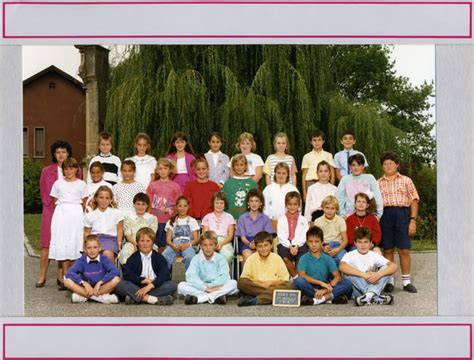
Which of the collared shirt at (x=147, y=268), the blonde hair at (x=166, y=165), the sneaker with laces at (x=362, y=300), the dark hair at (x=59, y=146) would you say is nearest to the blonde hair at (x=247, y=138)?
the blonde hair at (x=166, y=165)

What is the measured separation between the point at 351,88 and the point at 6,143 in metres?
2.35

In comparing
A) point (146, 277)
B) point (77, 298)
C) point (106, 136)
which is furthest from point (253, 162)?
point (77, 298)

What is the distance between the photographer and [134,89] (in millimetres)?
6160

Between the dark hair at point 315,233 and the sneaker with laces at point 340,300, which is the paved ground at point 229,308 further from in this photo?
the dark hair at point 315,233

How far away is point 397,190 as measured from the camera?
5.68 m

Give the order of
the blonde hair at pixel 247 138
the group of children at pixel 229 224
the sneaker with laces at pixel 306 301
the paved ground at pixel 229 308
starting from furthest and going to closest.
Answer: the blonde hair at pixel 247 138 → the group of children at pixel 229 224 → the sneaker with laces at pixel 306 301 → the paved ground at pixel 229 308

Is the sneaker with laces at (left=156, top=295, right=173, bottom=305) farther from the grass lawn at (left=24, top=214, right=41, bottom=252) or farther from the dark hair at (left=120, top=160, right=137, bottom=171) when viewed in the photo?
the dark hair at (left=120, top=160, right=137, bottom=171)

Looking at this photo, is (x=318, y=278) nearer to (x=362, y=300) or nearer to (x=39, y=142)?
(x=362, y=300)

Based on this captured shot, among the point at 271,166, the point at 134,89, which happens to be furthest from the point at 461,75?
the point at 134,89

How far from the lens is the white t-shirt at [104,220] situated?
5.81 m

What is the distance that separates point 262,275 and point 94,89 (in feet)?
5.39

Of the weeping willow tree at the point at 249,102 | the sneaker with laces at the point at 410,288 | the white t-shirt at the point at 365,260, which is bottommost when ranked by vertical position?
the sneaker with laces at the point at 410,288

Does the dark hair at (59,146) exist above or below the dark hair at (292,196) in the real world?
above
